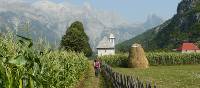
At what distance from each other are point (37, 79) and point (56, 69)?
968cm

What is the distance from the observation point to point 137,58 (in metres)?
66.1

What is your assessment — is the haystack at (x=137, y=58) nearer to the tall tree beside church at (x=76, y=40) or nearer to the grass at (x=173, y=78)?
the grass at (x=173, y=78)

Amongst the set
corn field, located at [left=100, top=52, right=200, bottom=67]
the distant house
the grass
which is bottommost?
the grass

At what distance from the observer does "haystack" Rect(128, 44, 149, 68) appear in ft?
215

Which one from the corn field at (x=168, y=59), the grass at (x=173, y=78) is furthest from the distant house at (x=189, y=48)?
the grass at (x=173, y=78)

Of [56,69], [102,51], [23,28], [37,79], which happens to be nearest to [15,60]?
[37,79]

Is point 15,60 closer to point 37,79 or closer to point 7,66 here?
point 37,79

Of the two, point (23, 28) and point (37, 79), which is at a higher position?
point (23, 28)

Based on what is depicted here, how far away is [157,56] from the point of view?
252 feet

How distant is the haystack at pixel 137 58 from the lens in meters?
65.4

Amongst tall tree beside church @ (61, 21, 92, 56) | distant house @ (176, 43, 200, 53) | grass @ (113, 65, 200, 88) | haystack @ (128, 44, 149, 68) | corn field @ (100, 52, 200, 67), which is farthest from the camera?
distant house @ (176, 43, 200, 53)

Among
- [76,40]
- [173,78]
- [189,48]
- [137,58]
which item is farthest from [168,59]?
[189,48]

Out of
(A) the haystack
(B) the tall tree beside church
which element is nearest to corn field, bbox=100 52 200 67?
(A) the haystack

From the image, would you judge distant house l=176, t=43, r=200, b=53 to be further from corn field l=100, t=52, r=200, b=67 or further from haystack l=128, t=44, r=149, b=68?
haystack l=128, t=44, r=149, b=68
